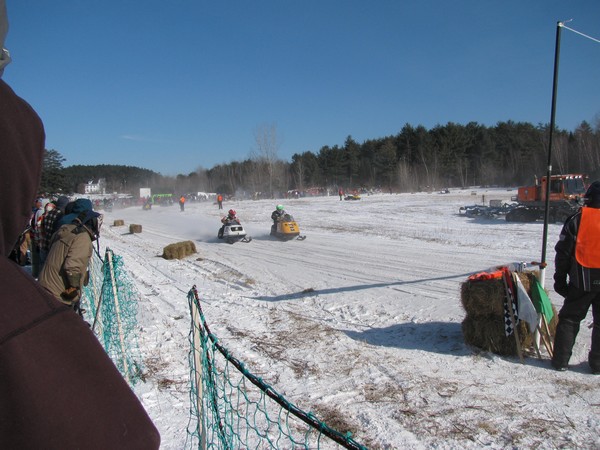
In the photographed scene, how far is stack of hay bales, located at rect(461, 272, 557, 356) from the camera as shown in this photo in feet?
17.4

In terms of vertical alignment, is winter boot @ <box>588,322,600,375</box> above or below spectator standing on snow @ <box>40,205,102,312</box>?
below

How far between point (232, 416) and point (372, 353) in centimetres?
301

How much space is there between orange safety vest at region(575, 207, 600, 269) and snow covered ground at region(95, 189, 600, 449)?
4.39 ft

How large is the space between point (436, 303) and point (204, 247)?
1155cm

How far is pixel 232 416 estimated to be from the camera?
3096mm

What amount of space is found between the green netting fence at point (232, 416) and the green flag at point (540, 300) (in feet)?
10.3

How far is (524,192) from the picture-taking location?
2372cm

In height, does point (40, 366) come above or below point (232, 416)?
above

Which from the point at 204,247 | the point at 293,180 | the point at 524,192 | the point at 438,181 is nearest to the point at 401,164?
the point at 438,181

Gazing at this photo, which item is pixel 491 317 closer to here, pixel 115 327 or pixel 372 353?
pixel 372 353

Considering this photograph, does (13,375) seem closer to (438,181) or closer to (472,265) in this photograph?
(472,265)

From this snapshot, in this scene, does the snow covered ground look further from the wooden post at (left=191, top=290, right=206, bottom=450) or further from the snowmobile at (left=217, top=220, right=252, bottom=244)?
the snowmobile at (left=217, top=220, right=252, bottom=244)

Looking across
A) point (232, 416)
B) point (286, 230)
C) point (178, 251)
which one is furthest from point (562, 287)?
point (286, 230)

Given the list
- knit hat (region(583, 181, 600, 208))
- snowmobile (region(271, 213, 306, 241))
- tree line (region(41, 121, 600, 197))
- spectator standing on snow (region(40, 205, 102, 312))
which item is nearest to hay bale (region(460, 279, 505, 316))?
knit hat (region(583, 181, 600, 208))
